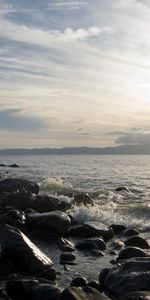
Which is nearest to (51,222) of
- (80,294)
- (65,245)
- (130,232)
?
(65,245)

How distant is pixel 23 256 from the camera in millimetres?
11719

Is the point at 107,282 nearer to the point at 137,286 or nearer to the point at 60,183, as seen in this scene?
the point at 137,286

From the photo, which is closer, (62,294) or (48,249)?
(62,294)

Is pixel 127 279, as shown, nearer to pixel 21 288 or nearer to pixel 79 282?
pixel 79 282

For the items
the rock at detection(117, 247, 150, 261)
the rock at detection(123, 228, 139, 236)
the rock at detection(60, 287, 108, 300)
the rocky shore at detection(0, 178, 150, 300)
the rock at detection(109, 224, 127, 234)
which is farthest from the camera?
the rock at detection(109, 224, 127, 234)

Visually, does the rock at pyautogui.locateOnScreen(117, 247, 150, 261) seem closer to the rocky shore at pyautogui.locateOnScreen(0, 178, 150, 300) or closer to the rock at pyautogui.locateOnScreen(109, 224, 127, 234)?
the rocky shore at pyautogui.locateOnScreen(0, 178, 150, 300)

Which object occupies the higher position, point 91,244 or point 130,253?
point 130,253

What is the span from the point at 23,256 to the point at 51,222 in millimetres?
5562

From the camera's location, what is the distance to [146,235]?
1823cm

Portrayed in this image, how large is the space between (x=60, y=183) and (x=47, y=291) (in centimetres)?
3275

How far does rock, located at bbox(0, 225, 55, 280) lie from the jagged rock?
3.20 metres

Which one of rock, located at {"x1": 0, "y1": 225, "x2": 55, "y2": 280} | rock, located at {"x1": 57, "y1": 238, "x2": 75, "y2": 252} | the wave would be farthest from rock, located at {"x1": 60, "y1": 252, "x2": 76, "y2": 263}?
the wave

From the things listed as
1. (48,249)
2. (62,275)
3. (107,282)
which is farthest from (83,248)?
(107,282)

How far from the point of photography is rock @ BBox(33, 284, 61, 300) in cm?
949
